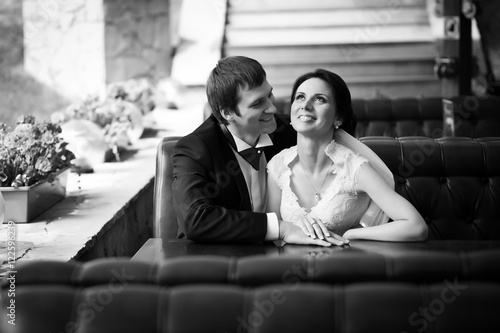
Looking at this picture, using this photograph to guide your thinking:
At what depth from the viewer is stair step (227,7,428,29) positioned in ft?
27.1

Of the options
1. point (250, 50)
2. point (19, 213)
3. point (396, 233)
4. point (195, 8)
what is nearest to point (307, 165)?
point (396, 233)

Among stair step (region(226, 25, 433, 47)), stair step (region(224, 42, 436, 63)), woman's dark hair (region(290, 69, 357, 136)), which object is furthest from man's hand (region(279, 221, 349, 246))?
stair step (region(226, 25, 433, 47))

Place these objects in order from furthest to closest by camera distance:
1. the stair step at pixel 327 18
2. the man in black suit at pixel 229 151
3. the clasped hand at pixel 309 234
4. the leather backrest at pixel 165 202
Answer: the stair step at pixel 327 18 → the leather backrest at pixel 165 202 → the man in black suit at pixel 229 151 → the clasped hand at pixel 309 234

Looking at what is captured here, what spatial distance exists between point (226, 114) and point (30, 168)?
911mm

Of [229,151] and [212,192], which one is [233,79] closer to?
[229,151]

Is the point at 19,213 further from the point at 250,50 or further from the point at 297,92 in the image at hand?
the point at 250,50

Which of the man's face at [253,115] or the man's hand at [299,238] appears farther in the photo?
the man's face at [253,115]

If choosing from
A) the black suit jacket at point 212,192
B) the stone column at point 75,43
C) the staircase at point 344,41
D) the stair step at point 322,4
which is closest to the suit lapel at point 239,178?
the black suit jacket at point 212,192

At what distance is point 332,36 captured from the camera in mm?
8102

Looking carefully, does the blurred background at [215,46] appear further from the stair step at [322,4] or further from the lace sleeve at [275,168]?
the lace sleeve at [275,168]

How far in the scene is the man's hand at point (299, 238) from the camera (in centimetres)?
210

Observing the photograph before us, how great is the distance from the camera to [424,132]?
5.08 m

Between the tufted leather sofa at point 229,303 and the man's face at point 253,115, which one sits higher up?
the man's face at point 253,115

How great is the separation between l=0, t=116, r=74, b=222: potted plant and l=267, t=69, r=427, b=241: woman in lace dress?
994 mm
